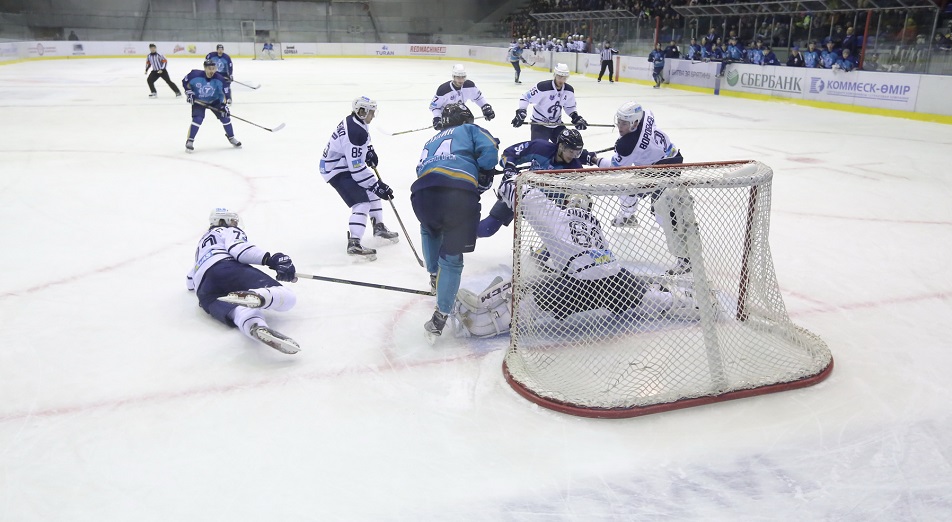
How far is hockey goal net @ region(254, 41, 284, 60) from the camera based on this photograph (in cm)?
2617

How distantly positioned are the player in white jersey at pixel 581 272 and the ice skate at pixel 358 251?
1.75m

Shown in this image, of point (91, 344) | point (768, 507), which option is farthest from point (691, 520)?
point (91, 344)

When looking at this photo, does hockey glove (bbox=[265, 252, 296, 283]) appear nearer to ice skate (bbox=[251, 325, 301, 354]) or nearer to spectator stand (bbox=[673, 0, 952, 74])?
ice skate (bbox=[251, 325, 301, 354])

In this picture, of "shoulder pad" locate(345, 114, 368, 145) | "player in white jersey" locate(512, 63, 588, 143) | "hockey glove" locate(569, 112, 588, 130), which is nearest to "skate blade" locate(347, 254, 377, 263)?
"shoulder pad" locate(345, 114, 368, 145)

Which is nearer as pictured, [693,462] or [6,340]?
[693,462]

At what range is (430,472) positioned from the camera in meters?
2.35

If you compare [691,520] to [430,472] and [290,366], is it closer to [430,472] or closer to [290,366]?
[430,472]

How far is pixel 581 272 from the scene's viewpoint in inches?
121

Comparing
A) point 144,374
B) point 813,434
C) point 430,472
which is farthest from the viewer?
point 144,374

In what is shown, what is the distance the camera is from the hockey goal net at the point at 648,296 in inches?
110

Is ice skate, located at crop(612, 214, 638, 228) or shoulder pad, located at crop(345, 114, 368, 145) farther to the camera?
shoulder pad, located at crop(345, 114, 368, 145)

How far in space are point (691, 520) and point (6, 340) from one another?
310cm

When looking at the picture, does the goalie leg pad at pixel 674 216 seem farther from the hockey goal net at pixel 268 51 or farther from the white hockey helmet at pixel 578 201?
the hockey goal net at pixel 268 51

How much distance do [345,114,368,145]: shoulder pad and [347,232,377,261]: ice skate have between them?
0.61 metres
